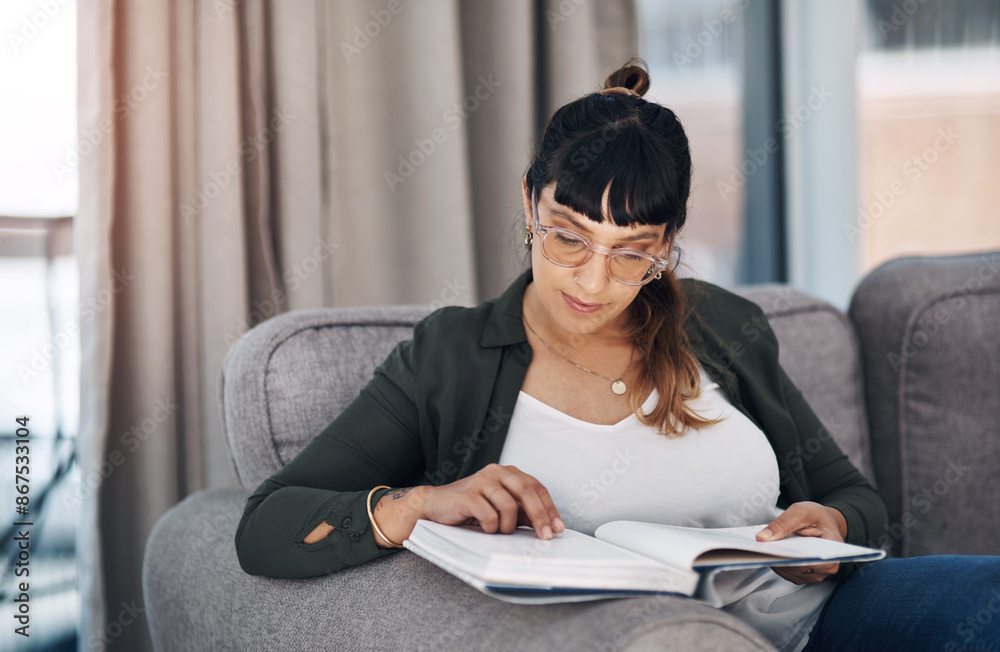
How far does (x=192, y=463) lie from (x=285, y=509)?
0.74 m

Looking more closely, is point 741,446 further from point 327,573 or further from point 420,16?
point 420,16

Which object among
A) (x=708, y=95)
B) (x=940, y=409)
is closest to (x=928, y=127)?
(x=708, y=95)

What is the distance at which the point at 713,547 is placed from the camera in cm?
69

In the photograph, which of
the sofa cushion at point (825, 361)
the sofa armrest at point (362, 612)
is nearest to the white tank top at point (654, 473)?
the sofa armrest at point (362, 612)

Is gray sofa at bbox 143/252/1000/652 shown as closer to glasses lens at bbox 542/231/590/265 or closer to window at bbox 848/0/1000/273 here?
glasses lens at bbox 542/231/590/265

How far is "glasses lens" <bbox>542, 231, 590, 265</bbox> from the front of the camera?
1.02 metres

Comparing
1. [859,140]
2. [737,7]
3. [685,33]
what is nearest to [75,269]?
[685,33]

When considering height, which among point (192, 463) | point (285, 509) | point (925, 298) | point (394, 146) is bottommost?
point (192, 463)

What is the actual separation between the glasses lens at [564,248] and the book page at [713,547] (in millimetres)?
355

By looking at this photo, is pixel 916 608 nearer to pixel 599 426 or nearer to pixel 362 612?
pixel 599 426

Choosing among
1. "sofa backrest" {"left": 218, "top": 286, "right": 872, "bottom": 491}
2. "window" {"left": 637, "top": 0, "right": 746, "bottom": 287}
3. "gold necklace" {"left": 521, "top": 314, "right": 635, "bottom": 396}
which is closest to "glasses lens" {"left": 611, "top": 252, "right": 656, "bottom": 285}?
"gold necklace" {"left": 521, "top": 314, "right": 635, "bottom": 396}

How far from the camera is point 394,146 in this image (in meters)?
1.84

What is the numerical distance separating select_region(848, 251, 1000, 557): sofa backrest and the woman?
0.37 meters

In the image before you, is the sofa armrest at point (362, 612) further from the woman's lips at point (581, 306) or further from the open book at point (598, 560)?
the woman's lips at point (581, 306)
